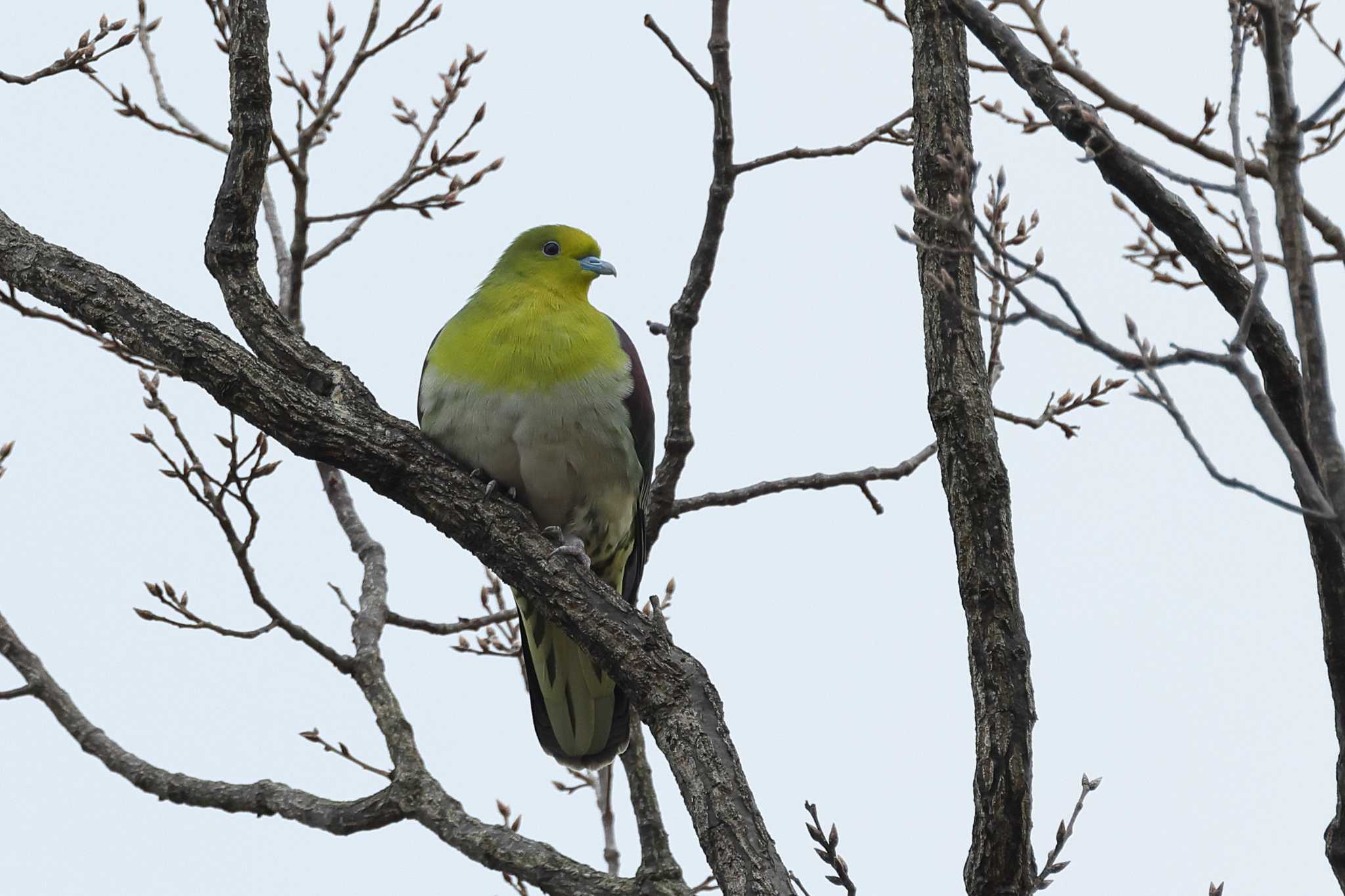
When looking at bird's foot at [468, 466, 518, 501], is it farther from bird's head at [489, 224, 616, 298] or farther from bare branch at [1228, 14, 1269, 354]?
bare branch at [1228, 14, 1269, 354]

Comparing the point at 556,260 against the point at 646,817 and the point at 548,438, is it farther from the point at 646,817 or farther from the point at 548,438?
the point at 646,817

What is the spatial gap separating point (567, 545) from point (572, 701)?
1064 mm

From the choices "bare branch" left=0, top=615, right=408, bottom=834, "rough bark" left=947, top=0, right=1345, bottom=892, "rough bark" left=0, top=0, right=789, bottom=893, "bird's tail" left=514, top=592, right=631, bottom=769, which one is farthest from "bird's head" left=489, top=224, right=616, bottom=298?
"rough bark" left=947, top=0, right=1345, bottom=892

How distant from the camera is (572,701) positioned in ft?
16.9

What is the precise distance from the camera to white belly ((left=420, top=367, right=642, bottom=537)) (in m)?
4.55

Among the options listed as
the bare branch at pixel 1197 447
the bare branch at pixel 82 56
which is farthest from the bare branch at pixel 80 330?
the bare branch at pixel 1197 447

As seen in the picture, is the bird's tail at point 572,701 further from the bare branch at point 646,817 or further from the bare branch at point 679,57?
the bare branch at point 679,57

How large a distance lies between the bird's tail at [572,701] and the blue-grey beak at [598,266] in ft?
4.34

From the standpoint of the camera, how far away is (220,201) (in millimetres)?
3650

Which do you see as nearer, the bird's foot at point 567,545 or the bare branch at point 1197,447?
the bare branch at point 1197,447

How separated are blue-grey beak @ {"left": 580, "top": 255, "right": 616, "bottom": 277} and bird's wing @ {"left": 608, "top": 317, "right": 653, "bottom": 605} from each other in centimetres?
27

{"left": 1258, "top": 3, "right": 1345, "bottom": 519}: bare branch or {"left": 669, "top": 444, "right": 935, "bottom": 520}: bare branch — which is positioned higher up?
{"left": 669, "top": 444, "right": 935, "bottom": 520}: bare branch

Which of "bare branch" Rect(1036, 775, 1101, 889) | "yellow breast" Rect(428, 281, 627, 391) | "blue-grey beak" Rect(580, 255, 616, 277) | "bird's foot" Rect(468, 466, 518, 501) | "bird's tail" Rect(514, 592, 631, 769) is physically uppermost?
"blue-grey beak" Rect(580, 255, 616, 277)

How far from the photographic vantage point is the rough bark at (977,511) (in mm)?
3199
